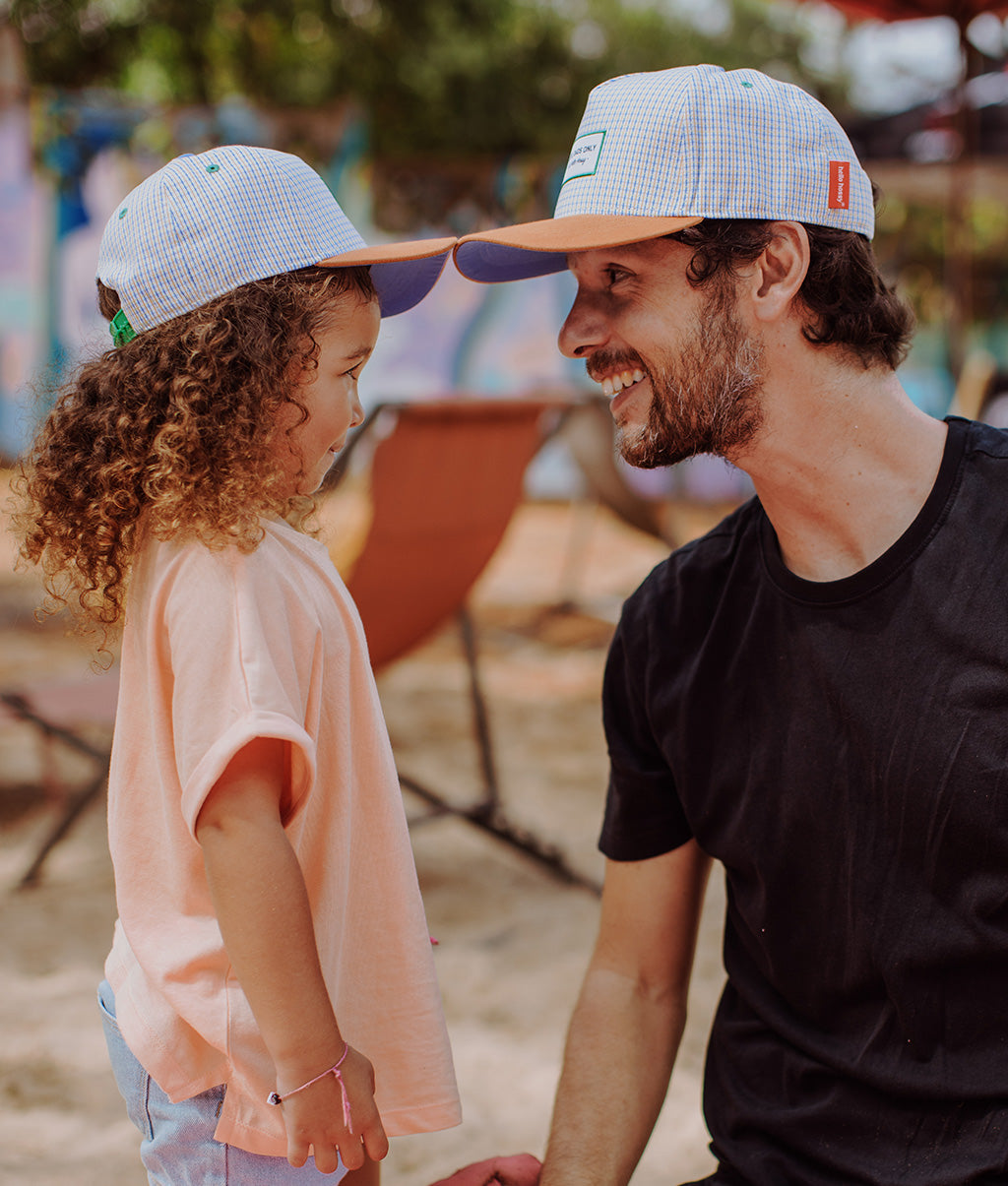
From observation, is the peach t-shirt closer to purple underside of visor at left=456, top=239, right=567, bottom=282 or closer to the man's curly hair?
purple underside of visor at left=456, top=239, right=567, bottom=282

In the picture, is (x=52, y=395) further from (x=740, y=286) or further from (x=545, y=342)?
(x=545, y=342)

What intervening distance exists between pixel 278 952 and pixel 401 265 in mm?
801

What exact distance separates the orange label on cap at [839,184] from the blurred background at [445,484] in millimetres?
895

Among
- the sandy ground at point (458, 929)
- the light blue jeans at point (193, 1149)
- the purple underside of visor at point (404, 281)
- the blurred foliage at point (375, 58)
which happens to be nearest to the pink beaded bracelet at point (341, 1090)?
the light blue jeans at point (193, 1149)

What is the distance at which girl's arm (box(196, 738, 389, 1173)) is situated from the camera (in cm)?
112

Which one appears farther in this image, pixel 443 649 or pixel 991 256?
pixel 991 256

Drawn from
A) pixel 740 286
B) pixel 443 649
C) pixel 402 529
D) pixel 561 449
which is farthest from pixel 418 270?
pixel 561 449

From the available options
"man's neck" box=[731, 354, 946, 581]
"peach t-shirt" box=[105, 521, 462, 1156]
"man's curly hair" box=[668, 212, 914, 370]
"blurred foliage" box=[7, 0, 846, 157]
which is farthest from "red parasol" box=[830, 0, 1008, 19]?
"blurred foliage" box=[7, 0, 846, 157]

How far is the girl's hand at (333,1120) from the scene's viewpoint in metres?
1.12

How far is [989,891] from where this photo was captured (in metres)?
1.24

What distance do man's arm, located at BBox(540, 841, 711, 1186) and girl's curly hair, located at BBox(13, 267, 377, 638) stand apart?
681 mm

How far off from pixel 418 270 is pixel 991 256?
65.5 ft

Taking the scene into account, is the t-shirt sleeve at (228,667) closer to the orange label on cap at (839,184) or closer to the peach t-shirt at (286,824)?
the peach t-shirt at (286,824)

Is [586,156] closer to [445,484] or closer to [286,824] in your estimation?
[286,824]
